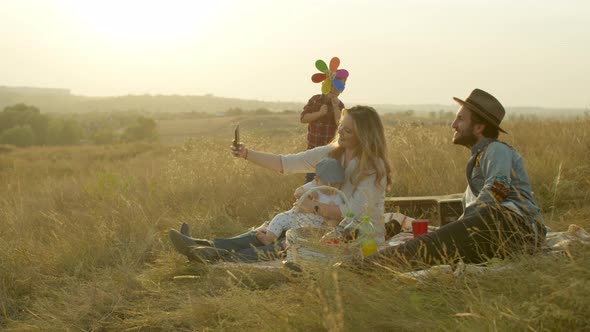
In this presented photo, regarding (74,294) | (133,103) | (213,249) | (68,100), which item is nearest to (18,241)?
(74,294)

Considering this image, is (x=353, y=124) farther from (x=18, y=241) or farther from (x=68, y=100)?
(x=68, y=100)

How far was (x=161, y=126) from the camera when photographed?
207ft

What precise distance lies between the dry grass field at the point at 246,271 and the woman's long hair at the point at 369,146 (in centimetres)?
105

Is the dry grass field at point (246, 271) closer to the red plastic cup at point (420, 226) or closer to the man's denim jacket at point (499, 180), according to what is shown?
the man's denim jacket at point (499, 180)

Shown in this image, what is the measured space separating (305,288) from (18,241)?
403 cm

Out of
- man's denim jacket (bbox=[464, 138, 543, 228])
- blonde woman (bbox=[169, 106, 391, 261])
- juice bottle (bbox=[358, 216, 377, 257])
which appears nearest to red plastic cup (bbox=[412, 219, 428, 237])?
blonde woman (bbox=[169, 106, 391, 261])

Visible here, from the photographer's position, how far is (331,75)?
7.21 meters

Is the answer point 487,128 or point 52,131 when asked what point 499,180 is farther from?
point 52,131

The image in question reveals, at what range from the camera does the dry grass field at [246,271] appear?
11.1 feet

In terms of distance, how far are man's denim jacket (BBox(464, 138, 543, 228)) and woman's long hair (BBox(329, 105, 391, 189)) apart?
67 centimetres

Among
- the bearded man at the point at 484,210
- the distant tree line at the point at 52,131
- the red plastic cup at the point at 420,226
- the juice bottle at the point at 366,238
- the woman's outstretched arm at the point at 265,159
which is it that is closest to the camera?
the bearded man at the point at 484,210

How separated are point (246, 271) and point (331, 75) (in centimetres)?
280

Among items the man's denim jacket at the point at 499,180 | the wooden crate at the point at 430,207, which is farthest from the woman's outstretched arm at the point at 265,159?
the man's denim jacket at the point at 499,180

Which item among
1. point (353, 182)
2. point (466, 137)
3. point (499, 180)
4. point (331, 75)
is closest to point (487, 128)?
point (466, 137)
